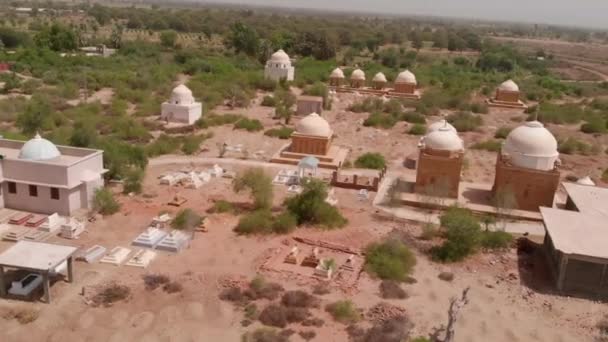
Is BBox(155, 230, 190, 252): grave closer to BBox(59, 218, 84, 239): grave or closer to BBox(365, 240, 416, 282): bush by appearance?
BBox(59, 218, 84, 239): grave

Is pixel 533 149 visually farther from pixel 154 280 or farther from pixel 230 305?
pixel 154 280

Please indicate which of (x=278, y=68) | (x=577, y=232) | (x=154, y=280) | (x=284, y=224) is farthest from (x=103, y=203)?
(x=278, y=68)

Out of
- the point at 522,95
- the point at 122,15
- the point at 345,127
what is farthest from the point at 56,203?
the point at 122,15

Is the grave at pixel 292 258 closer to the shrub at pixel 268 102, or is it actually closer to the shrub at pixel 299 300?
the shrub at pixel 299 300

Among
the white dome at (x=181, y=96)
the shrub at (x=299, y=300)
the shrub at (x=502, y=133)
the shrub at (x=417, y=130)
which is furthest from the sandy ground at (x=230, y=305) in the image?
the shrub at (x=502, y=133)

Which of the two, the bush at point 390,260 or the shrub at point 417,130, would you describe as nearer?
the bush at point 390,260
